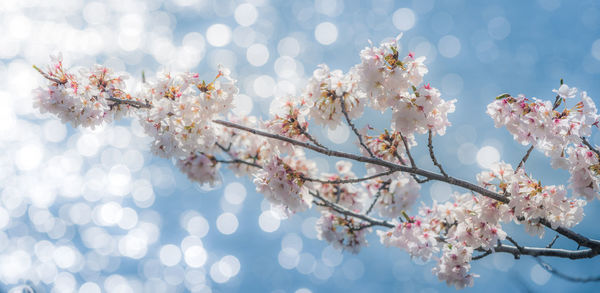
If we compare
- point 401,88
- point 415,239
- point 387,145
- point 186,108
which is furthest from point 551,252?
point 186,108

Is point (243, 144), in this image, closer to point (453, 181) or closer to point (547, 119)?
point (453, 181)

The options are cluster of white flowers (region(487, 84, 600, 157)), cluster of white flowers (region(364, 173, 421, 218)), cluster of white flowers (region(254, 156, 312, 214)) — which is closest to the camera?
cluster of white flowers (region(487, 84, 600, 157))

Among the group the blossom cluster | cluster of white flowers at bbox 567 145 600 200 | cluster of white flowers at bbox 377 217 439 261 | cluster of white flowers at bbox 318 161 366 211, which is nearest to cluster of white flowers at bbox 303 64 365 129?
the blossom cluster

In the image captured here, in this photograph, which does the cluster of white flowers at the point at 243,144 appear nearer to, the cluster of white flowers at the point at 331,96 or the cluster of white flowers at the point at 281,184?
the cluster of white flowers at the point at 281,184

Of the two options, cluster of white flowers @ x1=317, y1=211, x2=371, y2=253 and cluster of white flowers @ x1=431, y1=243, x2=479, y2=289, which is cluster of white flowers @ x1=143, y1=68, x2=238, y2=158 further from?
cluster of white flowers @ x1=431, y1=243, x2=479, y2=289

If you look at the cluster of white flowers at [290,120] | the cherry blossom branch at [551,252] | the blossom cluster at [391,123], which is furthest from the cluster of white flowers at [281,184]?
the cherry blossom branch at [551,252]

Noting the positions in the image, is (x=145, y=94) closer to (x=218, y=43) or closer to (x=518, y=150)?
(x=518, y=150)
